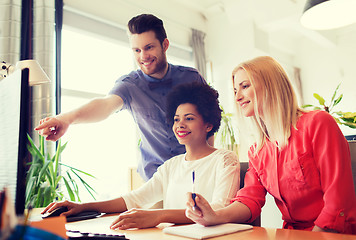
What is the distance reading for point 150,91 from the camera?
1.75 meters

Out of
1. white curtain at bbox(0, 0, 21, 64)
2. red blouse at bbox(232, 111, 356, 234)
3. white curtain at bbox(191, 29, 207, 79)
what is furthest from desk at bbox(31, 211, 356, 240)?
white curtain at bbox(191, 29, 207, 79)

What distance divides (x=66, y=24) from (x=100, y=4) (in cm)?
56

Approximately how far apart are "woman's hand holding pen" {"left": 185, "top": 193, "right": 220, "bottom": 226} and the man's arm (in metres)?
0.53

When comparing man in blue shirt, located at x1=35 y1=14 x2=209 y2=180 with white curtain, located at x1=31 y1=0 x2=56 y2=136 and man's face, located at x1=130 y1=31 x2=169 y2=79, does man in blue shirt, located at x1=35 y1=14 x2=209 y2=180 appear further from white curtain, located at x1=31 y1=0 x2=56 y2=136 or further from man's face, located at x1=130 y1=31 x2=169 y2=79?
white curtain, located at x1=31 y1=0 x2=56 y2=136

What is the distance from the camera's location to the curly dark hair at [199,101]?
4.91ft

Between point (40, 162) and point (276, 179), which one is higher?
point (40, 162)

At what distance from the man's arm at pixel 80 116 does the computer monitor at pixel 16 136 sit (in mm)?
495

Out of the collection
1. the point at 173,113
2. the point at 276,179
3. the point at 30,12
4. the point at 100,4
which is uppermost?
the point at 100,4

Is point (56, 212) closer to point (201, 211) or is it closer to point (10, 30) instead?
point (201, 211)

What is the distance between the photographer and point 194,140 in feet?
4.71

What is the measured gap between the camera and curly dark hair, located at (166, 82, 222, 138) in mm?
1498

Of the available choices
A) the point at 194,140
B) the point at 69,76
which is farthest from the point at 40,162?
the point at 194,140

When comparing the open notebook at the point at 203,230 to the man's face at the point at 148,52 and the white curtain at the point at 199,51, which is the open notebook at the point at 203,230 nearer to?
the man's face at the point at 148,52

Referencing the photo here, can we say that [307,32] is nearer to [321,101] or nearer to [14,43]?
[321,101]
